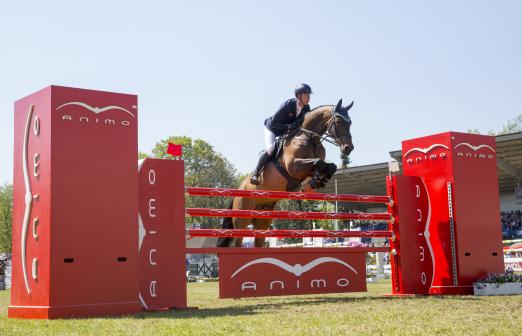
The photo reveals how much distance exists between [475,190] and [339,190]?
99.5 ft

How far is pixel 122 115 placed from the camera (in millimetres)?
6480

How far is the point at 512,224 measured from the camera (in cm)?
3328

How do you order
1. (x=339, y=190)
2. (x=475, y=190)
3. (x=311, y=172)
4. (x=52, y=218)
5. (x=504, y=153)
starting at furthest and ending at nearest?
(x=339, y=190)
(x=504, y=153)
(x=475, y=190)
(x=311, y=172)
(x=52, y=218)

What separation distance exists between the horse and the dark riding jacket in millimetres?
117

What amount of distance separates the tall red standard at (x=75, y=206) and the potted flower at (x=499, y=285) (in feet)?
15.2

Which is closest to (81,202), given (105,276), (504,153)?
(105,276)

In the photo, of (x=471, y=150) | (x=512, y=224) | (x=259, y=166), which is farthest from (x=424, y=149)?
(x=512, y=224)

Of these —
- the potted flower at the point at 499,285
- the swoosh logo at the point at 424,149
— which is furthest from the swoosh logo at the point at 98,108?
the potted flower at the point at 499,285

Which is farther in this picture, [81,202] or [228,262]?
[228,262]

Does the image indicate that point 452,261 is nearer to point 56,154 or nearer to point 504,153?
point 56,154

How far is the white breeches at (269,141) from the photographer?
8.75 metres

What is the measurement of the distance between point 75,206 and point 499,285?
554 cm

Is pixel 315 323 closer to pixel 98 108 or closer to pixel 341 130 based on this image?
pixel 98 108

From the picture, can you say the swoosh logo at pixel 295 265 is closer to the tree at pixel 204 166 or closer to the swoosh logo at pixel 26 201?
the swoosh logo at pixel 26 201
